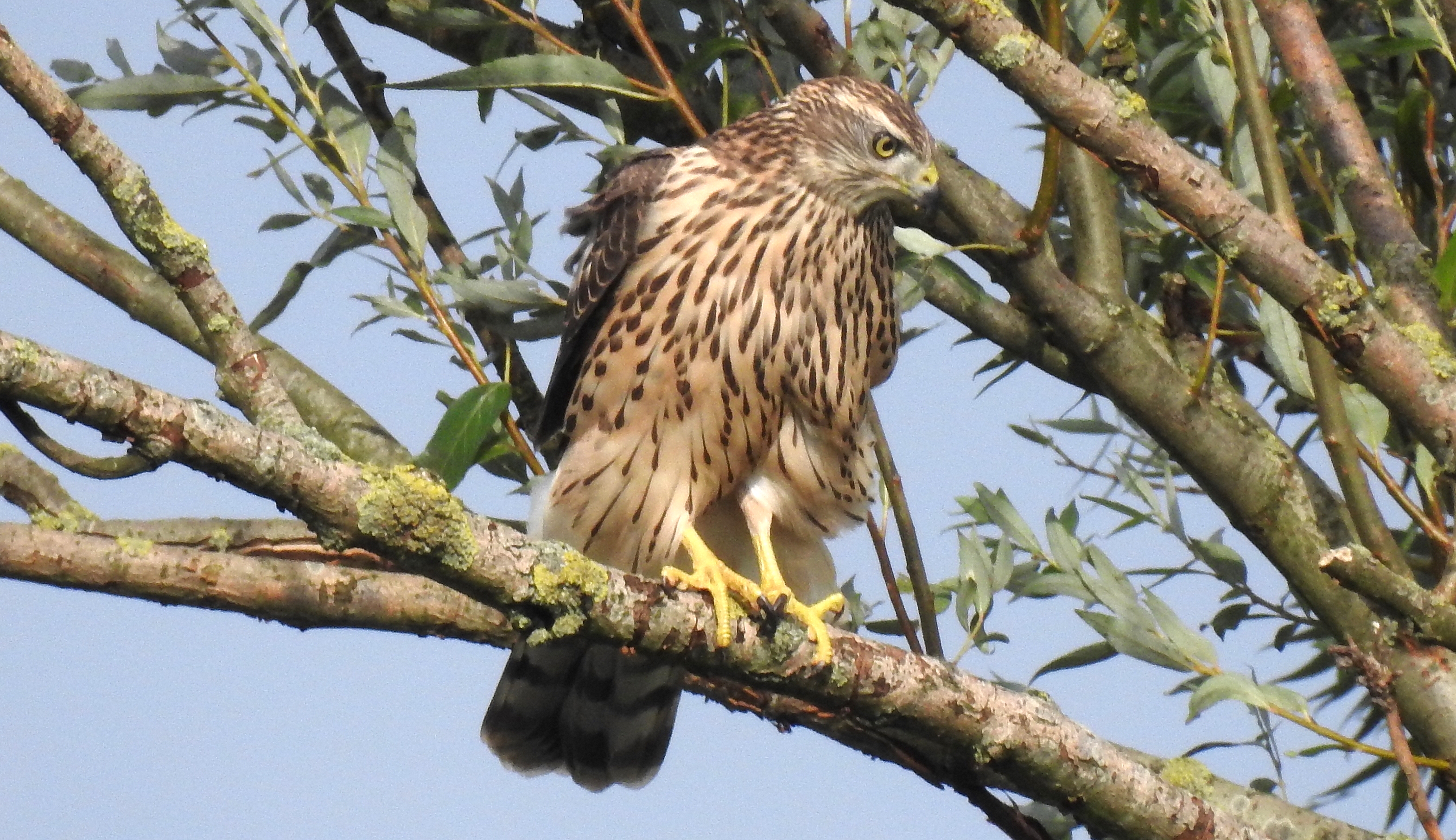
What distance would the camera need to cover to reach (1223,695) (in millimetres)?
3248

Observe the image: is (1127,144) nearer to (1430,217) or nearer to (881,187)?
(881,187)

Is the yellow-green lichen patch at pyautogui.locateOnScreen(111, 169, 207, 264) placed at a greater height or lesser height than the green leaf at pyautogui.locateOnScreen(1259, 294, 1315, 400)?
lesser

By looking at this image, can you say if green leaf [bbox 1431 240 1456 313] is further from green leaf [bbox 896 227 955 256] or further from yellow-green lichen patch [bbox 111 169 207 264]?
yellow-green lichen patch [bbox 111 169 207 264]

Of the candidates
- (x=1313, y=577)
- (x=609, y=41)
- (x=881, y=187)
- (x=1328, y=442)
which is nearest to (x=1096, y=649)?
(x=1313, y=577)

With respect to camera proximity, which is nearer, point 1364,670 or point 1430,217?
point 1364,670

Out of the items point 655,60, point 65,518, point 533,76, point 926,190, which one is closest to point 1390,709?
point 926,190

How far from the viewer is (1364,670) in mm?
2410

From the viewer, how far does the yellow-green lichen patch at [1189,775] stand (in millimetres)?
3348

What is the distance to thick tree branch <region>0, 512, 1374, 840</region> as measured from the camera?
7.94ft

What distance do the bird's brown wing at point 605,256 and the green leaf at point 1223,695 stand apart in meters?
1.67

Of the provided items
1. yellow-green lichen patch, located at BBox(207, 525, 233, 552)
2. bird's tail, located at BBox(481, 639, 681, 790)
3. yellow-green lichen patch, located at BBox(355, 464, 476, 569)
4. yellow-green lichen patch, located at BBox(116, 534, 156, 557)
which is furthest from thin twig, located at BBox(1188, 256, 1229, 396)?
yellow-green lichen patch, located at BBox(116, 534, 156, 557)

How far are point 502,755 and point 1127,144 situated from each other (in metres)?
2.24

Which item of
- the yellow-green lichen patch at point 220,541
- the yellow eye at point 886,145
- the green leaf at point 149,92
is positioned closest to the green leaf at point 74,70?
the green leaf at point 149,92

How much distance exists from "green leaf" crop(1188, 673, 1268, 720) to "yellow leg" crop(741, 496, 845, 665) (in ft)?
2.46
